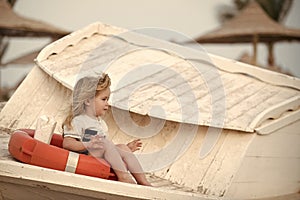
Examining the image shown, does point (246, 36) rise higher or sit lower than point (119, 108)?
lower

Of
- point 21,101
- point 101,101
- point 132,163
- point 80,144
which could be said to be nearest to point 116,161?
point 132,163

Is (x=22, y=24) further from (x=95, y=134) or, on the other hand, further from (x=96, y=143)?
(x=96, y=143)

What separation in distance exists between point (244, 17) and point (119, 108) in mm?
11730

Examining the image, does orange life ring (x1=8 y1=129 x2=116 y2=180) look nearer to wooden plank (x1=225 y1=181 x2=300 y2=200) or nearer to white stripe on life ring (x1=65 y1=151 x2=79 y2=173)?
white stripe on life ring (x1=65 y1=151 x2=79 y2=173)

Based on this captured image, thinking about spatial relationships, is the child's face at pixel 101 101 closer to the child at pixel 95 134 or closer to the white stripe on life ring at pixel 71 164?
the child at pixel 95 134

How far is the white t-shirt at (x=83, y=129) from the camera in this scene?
14.6ft

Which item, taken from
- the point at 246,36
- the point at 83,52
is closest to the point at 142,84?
the point at 83,52

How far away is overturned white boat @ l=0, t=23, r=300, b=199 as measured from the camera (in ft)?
16.3

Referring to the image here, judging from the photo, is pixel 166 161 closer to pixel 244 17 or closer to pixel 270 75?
pixel 270 75

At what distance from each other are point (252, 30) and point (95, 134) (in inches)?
458

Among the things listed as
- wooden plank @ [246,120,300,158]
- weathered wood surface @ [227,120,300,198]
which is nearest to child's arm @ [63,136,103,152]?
weathered wood surface @ [227,120,300,198]

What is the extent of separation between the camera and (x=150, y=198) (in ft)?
13.9

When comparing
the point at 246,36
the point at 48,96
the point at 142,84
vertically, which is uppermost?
the point at 142,84

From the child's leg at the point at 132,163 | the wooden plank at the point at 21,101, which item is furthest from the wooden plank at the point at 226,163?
the wooden plank at the point at 21,101
